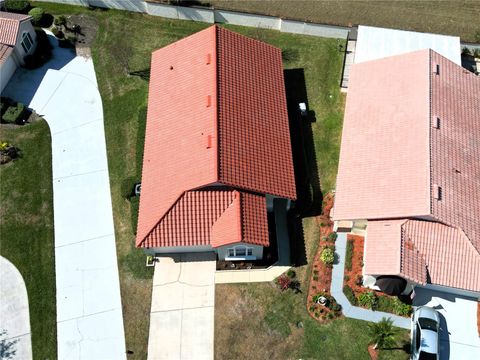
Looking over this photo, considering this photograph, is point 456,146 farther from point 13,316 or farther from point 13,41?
point 13,41

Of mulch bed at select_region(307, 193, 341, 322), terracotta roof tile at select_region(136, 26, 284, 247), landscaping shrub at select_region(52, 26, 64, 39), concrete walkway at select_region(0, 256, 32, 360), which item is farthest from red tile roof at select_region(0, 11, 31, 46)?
mulch bed at select_region(307, 193, 341, 322)

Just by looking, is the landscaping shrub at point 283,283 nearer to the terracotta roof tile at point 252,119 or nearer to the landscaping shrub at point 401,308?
the terracotta roof tile at point 252,119

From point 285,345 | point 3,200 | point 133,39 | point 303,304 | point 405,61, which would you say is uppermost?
point 133,39

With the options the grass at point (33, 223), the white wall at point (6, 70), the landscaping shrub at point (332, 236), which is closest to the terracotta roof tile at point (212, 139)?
the landscaping shrub at point (332, 236)

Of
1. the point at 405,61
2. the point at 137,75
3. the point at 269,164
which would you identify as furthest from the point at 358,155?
the point at 137,75

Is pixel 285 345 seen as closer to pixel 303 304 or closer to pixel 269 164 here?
pixel 303 304

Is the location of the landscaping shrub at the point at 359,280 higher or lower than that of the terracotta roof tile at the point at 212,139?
lower

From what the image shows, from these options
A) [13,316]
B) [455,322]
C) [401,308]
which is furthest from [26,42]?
[455,322]
